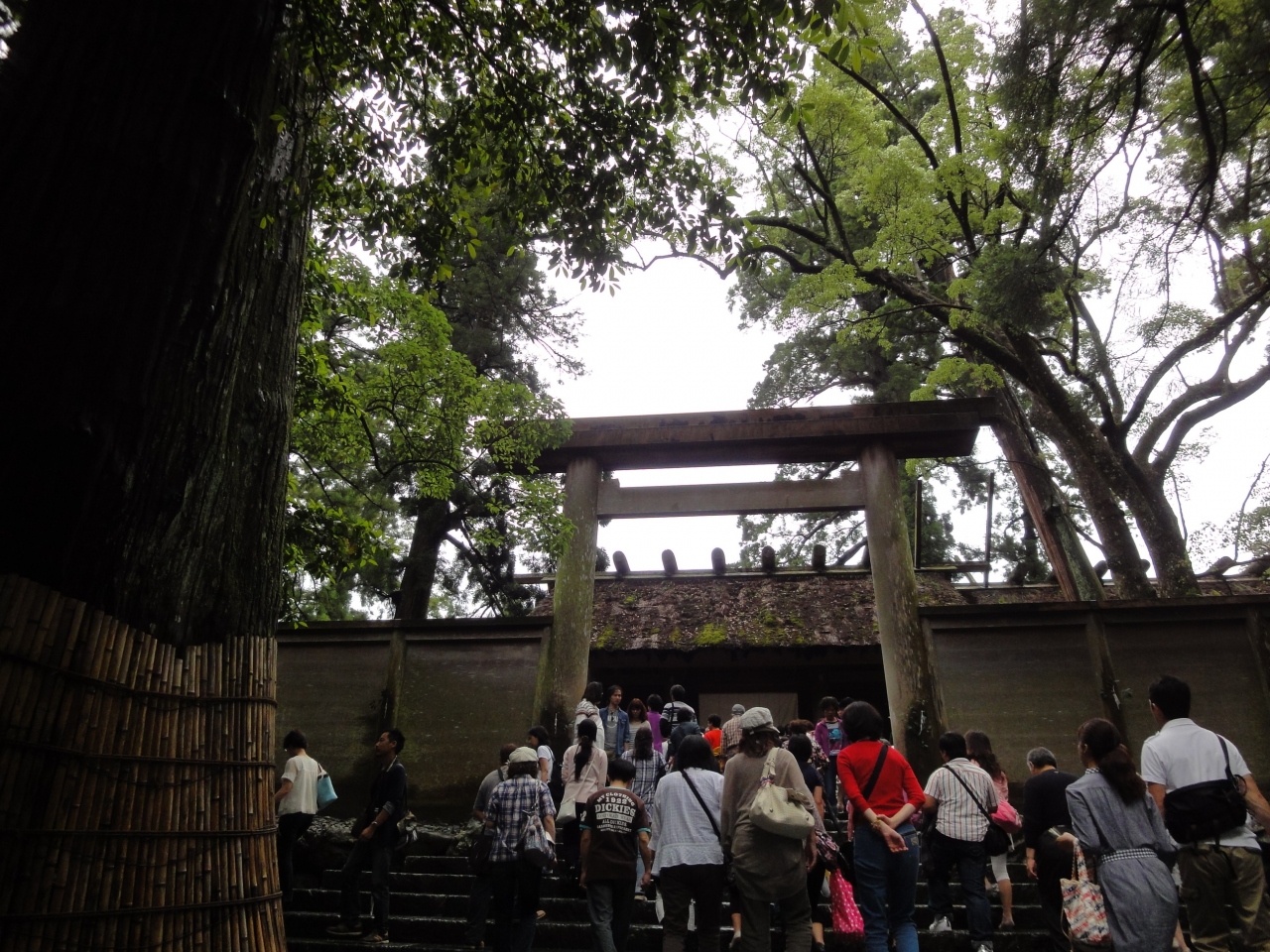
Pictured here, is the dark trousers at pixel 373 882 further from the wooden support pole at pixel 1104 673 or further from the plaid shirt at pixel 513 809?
the wooden support pole at pixel 1104 673

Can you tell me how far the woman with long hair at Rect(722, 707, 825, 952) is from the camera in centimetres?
437

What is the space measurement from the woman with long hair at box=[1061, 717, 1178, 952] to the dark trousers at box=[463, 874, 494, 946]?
3.86 meters

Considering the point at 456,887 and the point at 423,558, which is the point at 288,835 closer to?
the point at 456,887

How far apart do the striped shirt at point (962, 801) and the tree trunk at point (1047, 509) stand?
835 cm

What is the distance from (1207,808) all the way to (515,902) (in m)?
3.95

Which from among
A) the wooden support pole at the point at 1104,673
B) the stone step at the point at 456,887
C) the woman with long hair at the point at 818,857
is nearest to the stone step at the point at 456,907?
the stone step at the point at 456,887

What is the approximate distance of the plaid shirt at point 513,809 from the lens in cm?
533

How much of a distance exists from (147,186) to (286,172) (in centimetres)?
90

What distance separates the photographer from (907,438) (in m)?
10.0

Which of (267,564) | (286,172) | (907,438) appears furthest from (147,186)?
(907,438)

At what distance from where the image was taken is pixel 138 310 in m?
2.26

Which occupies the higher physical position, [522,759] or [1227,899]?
[522,759]

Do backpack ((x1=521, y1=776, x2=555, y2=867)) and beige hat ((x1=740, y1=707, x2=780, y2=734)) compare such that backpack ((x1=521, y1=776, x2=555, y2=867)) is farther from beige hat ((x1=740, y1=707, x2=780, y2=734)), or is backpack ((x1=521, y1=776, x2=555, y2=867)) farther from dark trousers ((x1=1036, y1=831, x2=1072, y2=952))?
dark trousers ((x1=1036, y1=831, x2=1072, y2=952))

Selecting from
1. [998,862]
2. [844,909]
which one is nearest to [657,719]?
[998,862]
